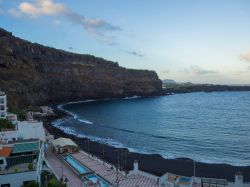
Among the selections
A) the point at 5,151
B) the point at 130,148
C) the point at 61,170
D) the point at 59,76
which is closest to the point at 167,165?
the point at 130,148

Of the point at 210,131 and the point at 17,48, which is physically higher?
the point at 17,48

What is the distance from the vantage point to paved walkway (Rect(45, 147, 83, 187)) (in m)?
30.6

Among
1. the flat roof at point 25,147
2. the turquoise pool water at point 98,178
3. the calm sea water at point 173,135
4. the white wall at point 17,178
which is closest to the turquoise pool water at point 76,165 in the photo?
the turquoise pool water at point 98,178

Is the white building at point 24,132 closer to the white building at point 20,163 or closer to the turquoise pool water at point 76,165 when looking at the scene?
the turquoise pool water at point 76,165

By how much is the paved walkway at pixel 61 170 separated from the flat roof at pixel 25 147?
300cm

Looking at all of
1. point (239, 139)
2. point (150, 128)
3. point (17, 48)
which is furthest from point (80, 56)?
point (239, 139)

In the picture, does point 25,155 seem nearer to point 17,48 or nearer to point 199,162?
point 199,162

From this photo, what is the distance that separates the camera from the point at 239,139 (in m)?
59.2

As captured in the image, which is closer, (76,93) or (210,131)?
(210,131)

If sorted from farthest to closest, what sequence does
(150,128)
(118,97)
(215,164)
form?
(118,97) → (150,128) → (215,164)

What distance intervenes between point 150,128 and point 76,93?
78.4 m

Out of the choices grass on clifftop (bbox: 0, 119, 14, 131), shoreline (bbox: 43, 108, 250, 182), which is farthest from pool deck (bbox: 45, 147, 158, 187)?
grass on clifftop (bbox: 0, 119, 14, 131)

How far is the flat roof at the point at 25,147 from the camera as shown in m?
30.9

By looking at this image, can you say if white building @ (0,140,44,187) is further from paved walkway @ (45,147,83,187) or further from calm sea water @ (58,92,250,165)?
calm sea water @ (58,92,250,165)
